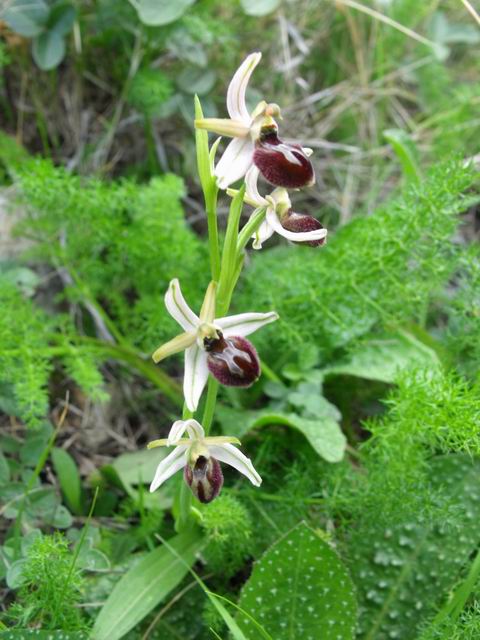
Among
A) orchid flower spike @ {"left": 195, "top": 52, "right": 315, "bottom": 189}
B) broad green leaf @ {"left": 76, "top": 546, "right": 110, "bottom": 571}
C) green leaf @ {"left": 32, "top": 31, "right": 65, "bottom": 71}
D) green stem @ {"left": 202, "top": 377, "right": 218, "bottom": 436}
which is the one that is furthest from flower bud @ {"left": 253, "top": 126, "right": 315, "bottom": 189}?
green leaf @ {"left": 32, "top": 31, "right": 65, "bottom": 71}

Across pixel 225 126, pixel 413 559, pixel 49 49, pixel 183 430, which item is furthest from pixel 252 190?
pixel 49 49

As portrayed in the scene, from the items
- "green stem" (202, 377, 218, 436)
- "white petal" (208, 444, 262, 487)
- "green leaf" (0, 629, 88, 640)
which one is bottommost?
"green leaf" (0, 629, 88, 640)

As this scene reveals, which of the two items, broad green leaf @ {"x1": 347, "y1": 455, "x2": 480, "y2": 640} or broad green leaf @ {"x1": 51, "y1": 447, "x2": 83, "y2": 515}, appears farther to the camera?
broad green leaf @ {"x1": 51, "y1": 447, "x2": 83, "y2": 515}

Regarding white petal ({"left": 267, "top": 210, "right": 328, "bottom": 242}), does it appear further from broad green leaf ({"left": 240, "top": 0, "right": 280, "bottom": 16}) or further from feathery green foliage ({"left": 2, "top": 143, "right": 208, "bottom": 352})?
broad green leaf ({"left": 240, "top": 0, "right": 280, "bottom": 16})

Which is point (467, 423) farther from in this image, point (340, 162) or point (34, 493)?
point (340, 162)

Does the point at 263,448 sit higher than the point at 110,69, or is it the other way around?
the point at 110,69

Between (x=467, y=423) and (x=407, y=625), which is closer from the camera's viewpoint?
(x=467, y=423)

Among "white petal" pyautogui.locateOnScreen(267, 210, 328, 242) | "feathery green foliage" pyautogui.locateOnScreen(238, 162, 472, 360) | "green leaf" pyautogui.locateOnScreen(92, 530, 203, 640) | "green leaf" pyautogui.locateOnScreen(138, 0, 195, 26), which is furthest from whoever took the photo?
"green leaf" pyautogui.locateOnScreen(138, 0, 195, 26)

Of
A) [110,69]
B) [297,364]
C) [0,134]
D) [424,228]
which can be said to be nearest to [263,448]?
[297,364]
